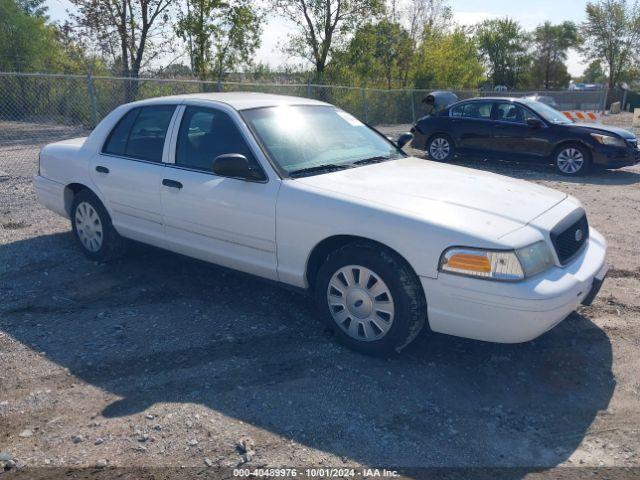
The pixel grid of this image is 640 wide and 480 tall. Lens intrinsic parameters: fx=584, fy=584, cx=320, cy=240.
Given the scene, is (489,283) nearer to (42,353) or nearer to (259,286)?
(259,286)

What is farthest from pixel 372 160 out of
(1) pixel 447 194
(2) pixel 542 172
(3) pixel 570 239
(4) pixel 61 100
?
(4) pixel 61 100

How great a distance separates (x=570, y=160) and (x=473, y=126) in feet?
7.05

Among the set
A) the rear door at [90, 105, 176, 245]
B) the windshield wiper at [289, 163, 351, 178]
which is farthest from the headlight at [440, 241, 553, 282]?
the rear door at [90, 105, 176, 245]

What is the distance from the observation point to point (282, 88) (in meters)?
16.5

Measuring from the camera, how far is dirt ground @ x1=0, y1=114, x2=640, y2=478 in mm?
3010

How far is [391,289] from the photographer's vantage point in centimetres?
369

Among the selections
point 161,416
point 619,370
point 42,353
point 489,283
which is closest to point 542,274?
point 489,283

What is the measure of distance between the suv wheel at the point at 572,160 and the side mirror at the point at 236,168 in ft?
29.3

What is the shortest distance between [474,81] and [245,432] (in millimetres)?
33746

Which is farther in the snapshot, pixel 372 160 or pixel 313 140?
pixel 372 160

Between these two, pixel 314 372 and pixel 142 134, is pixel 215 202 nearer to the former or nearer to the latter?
pixel 142 134

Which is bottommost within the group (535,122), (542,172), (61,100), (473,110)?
(542,172)

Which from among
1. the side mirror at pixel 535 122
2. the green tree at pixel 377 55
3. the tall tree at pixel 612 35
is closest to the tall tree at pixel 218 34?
the green tree at pixel 377 55

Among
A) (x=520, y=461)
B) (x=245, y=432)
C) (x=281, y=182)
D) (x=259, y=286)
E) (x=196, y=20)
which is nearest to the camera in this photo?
(x=520, y=461)
